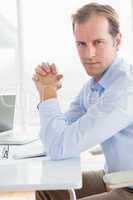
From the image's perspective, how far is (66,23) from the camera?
369 centimetres

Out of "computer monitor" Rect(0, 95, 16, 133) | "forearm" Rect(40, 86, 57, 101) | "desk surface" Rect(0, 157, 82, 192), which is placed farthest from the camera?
"computer monitor" Rect(0, 95, 16, 133)

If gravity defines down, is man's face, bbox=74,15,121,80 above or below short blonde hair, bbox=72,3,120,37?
below

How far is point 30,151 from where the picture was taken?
1766 mm

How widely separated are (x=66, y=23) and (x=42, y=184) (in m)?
2.61

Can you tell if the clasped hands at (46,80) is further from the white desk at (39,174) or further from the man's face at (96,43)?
the white desk at (39,174)

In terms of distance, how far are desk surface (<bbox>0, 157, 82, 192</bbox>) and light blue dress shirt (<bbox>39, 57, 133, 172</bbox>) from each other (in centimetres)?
5

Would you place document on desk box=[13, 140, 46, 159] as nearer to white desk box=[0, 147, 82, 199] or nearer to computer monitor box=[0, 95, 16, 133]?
white desk box=[0, 147, 82, 199]

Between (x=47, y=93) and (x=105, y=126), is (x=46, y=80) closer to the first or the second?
(x=47, y=93)

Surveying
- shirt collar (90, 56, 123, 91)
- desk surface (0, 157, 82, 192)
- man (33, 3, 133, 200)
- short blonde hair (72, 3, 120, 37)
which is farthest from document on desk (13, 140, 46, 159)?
short blonde hair (72, 3, 120, 37)

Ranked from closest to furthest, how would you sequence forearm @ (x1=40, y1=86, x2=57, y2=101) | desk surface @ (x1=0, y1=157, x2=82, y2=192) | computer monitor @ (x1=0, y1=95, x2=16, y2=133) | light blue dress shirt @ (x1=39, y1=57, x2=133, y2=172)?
desk surface @ (x1=0, y1=157, x2=82, y2=192) < light blue dress shirt @ (x1=39, y1=57, x2=133, y2=172) < forearm @ (x1=40, y1=86, x2=57, y2=101) < computer monitor @ (x1=0, y1=95, x2=16, y2=133)

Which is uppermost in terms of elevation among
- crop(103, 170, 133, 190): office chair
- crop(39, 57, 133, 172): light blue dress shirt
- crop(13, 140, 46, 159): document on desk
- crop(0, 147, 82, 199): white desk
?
crop(39, 57, 133, 172): light blue dress shirt

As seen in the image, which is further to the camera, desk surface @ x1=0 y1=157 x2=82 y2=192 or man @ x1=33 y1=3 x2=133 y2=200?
man @ x1=33 y1=3 x2=133 y2=200

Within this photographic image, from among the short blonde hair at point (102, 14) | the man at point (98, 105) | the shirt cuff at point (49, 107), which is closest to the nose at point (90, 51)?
the man at point (98, 105)

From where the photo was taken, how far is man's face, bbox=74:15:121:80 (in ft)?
5.04
